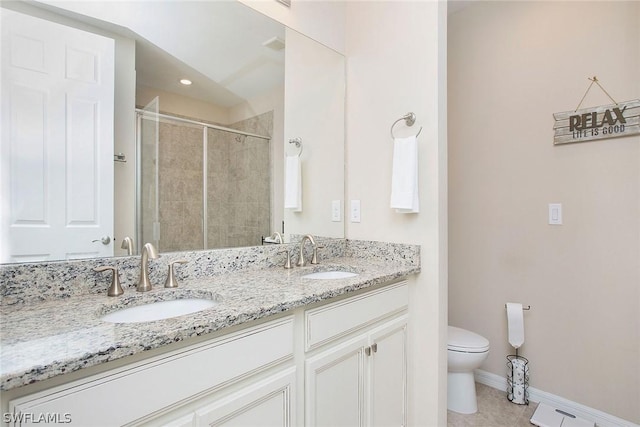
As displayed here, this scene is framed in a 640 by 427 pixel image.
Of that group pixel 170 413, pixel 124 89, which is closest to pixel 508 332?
pixel 170 413

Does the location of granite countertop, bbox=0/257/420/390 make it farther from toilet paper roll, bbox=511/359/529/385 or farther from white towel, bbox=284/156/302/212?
toilet paper roll, bbox=511/359/529/385

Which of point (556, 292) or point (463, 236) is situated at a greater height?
point (463, 236)

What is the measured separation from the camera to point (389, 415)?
1.51 m

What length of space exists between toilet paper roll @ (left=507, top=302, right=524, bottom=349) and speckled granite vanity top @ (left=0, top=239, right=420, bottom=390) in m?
1.09

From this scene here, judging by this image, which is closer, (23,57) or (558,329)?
(23,57)

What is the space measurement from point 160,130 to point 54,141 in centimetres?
35

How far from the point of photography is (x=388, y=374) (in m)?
1.49

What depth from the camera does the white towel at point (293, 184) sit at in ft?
5.92

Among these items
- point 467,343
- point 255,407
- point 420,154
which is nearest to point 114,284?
point 255,407

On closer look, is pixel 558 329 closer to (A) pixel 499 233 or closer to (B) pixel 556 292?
(B) pixel 556 292

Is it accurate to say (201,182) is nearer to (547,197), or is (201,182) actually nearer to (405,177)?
(405,177)

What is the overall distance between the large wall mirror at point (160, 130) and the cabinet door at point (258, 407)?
2.20 feet

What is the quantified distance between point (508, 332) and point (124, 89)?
2488 millimetres

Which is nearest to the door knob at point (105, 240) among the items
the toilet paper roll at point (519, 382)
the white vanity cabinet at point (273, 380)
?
the white vanity cabinet at point (273, 380)
